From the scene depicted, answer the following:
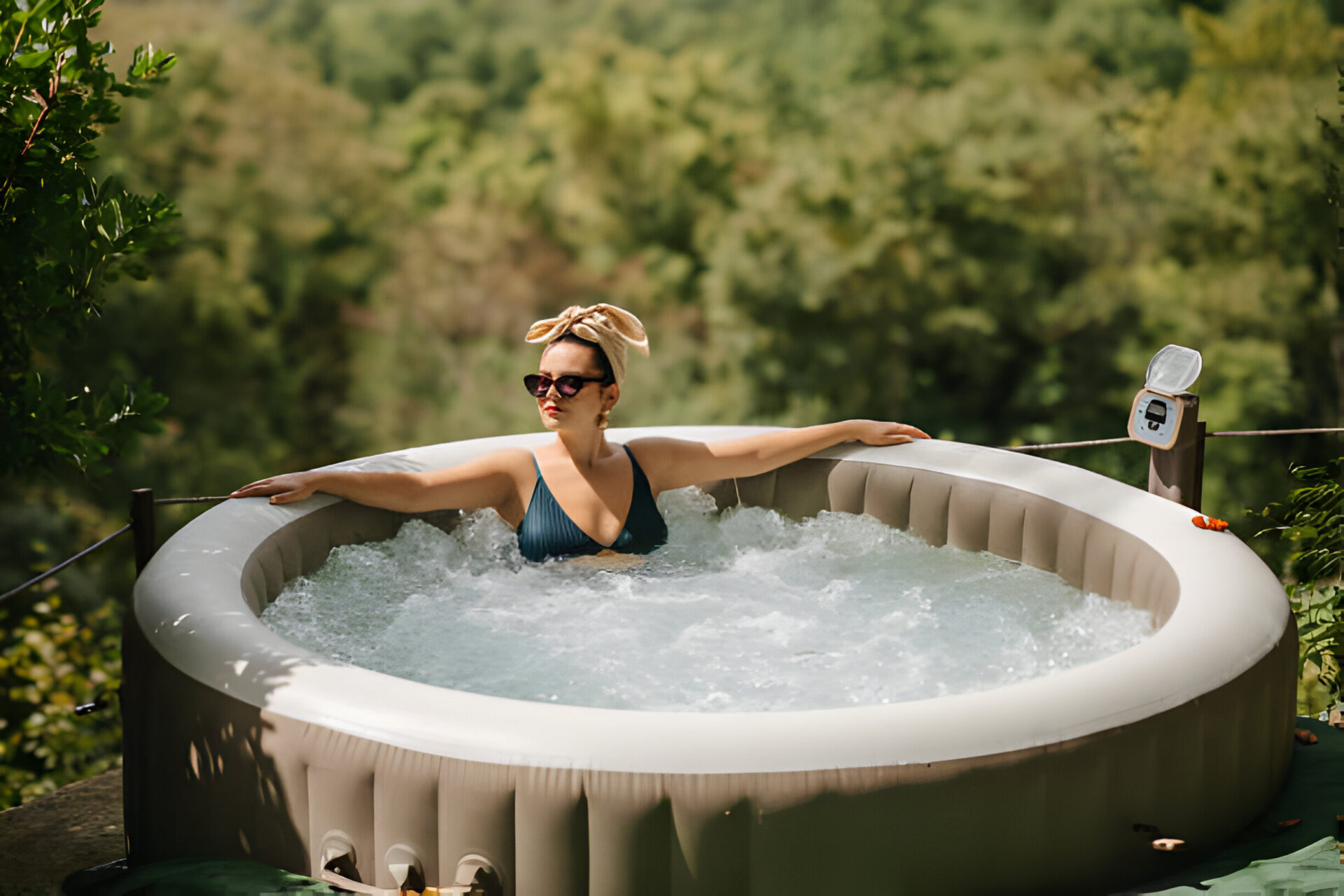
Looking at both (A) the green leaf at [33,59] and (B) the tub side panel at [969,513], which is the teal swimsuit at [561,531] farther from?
(A) the green leaf at [33,59]

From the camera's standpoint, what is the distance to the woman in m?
2.91

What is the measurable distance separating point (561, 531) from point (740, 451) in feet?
1.86

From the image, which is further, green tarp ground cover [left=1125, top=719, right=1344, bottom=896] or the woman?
the woman

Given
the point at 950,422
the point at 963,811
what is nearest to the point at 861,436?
the point at 963,811

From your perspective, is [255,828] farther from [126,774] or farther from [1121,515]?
[1121,515]

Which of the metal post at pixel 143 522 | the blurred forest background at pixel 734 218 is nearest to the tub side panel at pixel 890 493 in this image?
the metal post at pixel 143 522

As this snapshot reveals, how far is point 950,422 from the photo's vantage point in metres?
8.26

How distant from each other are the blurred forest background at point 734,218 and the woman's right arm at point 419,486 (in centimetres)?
481

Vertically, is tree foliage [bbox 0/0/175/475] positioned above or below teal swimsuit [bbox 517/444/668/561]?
above

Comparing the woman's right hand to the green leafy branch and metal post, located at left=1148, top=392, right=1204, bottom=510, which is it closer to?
metal post, located at left=1148, top=392, right=1204, bottom=510

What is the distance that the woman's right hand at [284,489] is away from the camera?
282 centimetres

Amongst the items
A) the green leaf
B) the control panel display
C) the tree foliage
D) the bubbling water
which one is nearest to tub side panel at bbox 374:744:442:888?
the bubbling water

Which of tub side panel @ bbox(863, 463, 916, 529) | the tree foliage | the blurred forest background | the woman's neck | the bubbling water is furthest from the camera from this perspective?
the blurred forest background

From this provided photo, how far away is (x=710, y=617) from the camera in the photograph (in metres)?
2.70
